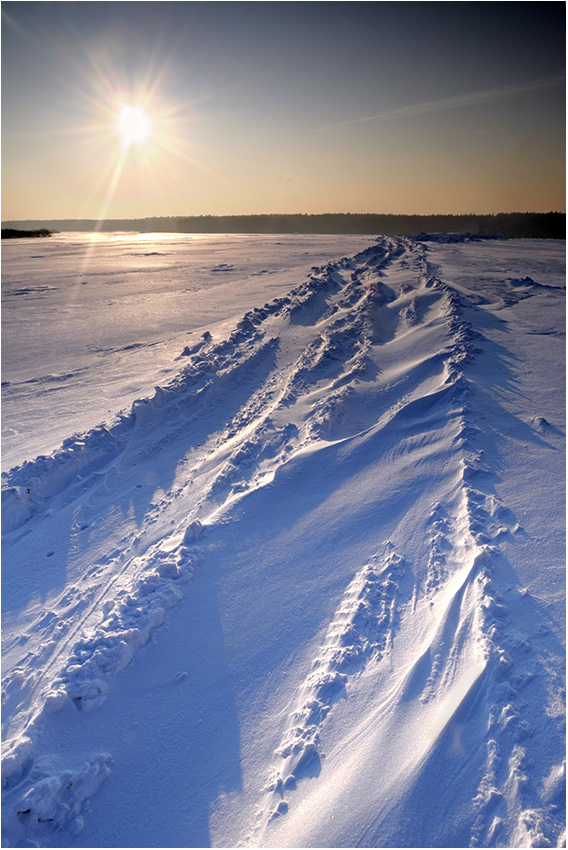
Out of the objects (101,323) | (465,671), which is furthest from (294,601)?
(101,323)

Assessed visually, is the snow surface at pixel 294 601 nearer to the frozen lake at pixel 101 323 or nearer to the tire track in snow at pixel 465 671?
the tire track in snow at pixel 465 671

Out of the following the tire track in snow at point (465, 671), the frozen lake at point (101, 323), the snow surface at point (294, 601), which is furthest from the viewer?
the frozen lake at point (101, 323)

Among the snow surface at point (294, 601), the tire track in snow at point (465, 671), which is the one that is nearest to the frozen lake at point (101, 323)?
the snow surface at point (294, 601)

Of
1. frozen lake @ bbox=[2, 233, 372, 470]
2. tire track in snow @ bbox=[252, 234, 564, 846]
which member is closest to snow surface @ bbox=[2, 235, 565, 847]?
tire track in snow @ bbox=[252, 234, 564, 846]

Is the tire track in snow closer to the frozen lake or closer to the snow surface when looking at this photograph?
the snow surface

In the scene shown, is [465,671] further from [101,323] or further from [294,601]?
[101,323]

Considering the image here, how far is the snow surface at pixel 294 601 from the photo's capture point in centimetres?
193

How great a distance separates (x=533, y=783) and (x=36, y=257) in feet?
81.6

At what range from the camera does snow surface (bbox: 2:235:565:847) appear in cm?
193

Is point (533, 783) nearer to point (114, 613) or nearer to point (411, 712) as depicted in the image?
point (411, 712)

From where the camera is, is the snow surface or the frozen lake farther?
the frozen lake

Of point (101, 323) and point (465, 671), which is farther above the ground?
point (101, 323)

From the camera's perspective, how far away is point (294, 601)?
2828 mm

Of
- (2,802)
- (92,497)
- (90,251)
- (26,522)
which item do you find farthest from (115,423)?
(90,251)
